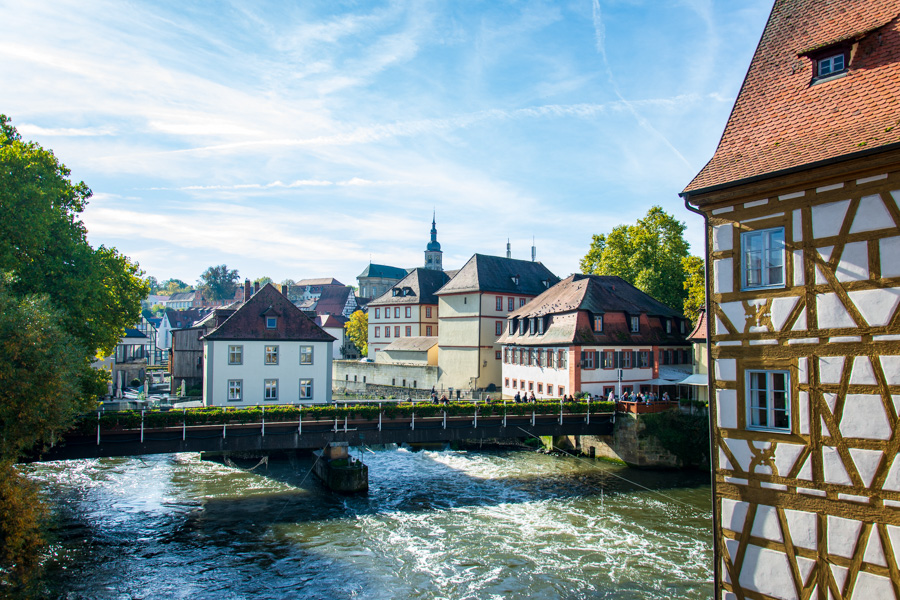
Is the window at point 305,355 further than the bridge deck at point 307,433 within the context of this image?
Yes

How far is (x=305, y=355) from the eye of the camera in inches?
1470

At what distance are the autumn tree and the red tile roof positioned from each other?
1681 centimetres

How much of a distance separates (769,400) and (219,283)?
135 m

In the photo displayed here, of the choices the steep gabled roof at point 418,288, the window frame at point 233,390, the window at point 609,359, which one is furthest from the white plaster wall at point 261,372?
the steep gabled roof at point 418,288

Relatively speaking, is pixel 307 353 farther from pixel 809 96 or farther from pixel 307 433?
pixel 809 96

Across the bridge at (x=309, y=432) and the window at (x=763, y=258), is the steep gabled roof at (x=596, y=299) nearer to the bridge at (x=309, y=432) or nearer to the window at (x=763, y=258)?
the bridge at (x=309, y=432)

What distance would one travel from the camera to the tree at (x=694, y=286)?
43.8m

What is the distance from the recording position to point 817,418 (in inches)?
364

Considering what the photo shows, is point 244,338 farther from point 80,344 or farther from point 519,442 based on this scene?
point 519,442

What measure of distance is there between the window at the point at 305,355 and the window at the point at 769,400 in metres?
30.5

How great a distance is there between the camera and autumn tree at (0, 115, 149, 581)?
15914mm

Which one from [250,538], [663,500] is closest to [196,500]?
[250,538]

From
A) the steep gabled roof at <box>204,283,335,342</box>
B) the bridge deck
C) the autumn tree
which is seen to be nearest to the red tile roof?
the autumn tree

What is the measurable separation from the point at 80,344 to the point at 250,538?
10.8 m
